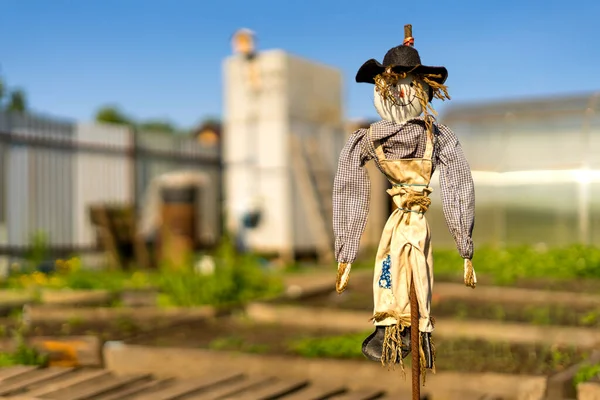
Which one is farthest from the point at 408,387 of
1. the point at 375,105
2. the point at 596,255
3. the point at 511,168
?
the point at 511,168

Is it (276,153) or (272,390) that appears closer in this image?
(272,390)

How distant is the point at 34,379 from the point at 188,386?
1072mm

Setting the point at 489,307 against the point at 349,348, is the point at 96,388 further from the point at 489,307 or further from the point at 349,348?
the point at 489,307

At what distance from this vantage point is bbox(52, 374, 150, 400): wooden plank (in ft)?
15.0

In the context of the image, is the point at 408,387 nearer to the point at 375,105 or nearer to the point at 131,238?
the point at 375,105

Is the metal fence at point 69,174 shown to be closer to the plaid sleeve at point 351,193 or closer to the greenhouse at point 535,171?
the greenhouse at point 535,171

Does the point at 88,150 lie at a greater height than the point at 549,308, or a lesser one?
greater

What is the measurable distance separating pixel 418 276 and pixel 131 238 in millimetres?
10339

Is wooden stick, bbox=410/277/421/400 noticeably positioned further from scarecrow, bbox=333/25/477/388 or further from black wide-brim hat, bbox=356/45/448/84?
black wide-brim hat, bbox=356/45/448/84

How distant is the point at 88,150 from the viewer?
13055 millimetres

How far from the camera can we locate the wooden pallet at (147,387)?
461cm

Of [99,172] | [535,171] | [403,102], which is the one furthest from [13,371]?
[535,171]

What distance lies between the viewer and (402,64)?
126 inches

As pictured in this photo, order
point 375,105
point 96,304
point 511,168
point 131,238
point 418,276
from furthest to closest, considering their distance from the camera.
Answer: point 511,168
point 131,238
point 96,304
point 375,105
point 418,276
